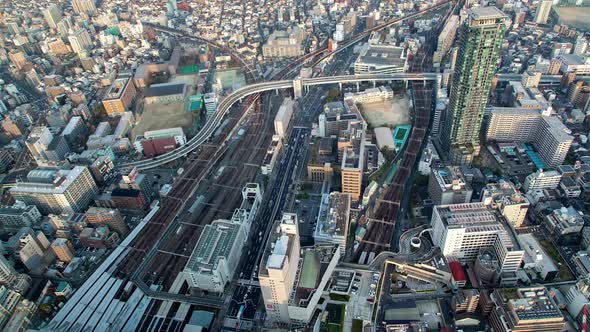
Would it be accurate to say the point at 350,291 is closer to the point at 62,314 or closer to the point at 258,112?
the point at 62,314

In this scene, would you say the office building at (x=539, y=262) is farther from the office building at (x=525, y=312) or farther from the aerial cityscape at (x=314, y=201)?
the office building at (x=525, y=312)

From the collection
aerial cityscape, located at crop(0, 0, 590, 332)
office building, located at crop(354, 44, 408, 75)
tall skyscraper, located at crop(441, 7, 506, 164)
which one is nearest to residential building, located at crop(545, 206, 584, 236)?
aerial cityscape, located at crop(0, 0, 590, 332)

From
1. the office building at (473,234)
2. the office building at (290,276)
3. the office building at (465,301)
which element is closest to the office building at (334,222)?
the office building at (290,276)

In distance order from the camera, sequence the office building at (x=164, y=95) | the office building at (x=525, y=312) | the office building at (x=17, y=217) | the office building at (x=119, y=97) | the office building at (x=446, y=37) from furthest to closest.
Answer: the office building at (x=446, y=37) → the office building at (x=164, y=95) → the office building at (x=119, y=97) → the office building at (x=17, y=217) → the office building at (x=525, y=312)

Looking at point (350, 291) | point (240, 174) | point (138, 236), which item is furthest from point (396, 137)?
point (138, 236)

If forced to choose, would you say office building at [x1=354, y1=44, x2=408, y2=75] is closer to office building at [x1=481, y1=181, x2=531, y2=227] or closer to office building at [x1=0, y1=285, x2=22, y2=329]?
office building at [x1=481, y1=181, x2=531, y2=227]

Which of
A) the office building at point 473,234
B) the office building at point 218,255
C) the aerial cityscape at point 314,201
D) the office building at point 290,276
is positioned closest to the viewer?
the office building at point 290,276
